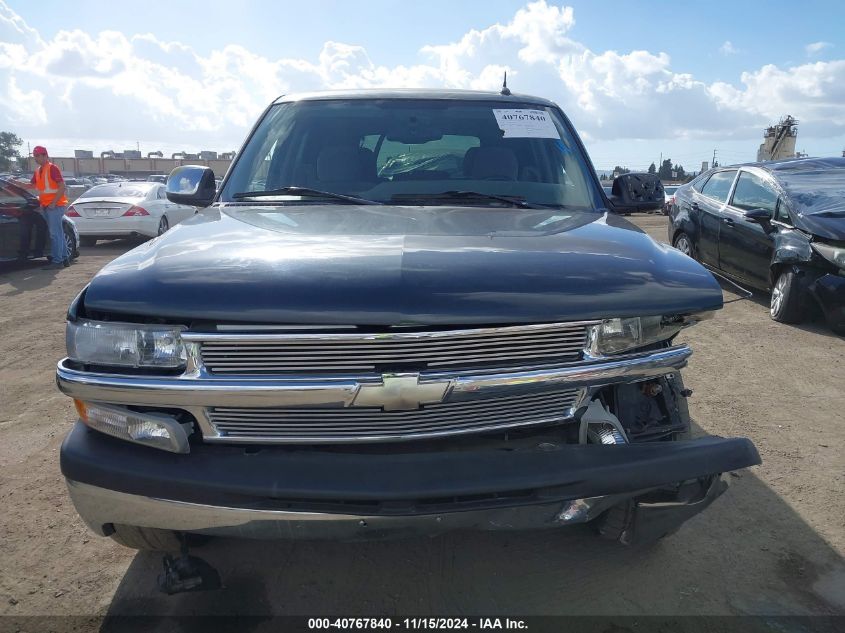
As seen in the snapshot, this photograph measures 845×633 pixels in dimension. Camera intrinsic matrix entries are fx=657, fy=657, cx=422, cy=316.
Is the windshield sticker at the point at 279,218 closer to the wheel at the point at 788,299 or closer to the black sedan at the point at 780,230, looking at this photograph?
the black sedan at the point at 780,230

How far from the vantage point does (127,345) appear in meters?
2.04

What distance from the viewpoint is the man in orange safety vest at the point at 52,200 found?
32.0 ft

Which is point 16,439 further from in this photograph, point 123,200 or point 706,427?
point 123,200

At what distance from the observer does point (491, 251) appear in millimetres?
2221

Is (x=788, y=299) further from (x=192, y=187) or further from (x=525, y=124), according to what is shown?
(x=192, y=187)

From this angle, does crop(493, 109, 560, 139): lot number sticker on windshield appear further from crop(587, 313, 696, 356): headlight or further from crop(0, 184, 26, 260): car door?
crop(0, 184, 26, 260): car door

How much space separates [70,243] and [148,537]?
1021 cm

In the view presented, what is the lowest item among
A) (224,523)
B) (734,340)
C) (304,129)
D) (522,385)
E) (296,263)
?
(734,340)

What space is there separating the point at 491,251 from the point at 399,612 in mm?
1361

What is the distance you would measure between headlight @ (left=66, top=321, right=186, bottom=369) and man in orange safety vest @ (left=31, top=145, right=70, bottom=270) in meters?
8.88

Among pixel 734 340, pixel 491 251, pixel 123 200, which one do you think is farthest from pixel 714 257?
pixel 123 200

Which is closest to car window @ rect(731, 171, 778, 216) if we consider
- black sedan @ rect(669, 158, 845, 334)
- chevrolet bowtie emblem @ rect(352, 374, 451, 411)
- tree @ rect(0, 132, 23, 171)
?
black sedan @ rect(669, 158, 845, 334)

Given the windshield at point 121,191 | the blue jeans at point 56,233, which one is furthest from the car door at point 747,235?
the windshield at point 121,191

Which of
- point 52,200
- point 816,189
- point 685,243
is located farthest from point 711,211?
point 52,200
